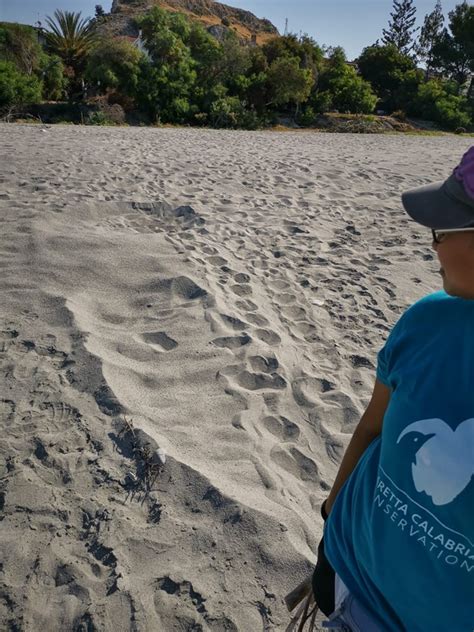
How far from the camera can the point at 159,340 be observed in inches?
128

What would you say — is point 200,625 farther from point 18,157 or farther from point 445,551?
point 18,157

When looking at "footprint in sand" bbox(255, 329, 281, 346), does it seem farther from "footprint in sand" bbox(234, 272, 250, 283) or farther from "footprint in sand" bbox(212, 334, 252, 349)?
"footprint in sand" bbox(234, 272, 250, 283)

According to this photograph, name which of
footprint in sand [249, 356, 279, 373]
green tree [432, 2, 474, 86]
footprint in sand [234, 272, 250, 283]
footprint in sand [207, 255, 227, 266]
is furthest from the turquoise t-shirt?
green tree [432, 2, 474, 86]

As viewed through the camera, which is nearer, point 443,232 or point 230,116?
point 443,232

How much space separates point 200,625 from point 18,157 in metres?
7.08

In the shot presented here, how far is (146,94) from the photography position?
72.1ft

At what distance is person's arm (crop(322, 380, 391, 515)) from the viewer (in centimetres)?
120

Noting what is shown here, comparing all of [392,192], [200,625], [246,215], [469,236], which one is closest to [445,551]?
[469,236]

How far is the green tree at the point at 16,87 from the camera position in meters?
18.6

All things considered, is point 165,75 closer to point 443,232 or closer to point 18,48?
point 18,48

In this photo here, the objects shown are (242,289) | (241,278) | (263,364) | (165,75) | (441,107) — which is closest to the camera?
(263,364)

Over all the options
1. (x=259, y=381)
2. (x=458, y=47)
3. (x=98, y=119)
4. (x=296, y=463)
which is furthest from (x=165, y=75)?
(x=458, y=47)

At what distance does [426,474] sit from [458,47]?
45.8 meters

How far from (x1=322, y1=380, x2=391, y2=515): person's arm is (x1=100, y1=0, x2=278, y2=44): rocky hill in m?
35.8
